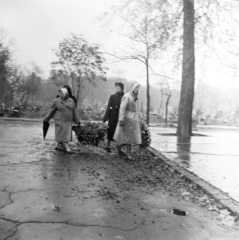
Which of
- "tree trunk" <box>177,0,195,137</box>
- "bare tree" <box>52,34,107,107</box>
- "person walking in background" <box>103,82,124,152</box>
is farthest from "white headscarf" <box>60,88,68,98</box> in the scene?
"bare tree" <box>52,34,107,107</box>

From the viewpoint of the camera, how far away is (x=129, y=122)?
24.8ft

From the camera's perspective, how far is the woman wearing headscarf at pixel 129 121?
24.5ft

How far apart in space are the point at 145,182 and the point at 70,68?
971 inches

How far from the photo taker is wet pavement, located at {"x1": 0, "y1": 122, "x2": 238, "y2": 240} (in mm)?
3145

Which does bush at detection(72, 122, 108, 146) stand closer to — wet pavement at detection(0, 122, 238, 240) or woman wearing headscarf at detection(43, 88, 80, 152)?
woman wearing headscarf at detection(43, 88, 80, 152)

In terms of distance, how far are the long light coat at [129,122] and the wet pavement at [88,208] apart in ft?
4.41

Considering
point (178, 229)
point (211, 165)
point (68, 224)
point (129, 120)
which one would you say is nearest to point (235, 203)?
point (178, 229)

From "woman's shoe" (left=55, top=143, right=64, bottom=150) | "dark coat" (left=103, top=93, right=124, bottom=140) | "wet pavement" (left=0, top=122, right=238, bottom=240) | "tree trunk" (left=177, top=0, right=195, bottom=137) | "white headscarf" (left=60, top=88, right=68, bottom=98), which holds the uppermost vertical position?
"tree trunk" (left=177, top=0, right=195, bottom=137)

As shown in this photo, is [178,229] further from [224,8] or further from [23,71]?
[23,71]

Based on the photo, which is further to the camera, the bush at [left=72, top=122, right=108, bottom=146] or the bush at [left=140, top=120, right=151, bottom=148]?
the bush at [left=140, top=120, right=151, bottom=148]

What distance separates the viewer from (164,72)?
100 feet

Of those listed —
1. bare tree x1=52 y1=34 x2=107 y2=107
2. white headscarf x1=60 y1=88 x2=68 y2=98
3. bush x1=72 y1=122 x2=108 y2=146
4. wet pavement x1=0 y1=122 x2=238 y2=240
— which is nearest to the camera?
wet pavement x1=0 y1=122 x2=238 y2=240

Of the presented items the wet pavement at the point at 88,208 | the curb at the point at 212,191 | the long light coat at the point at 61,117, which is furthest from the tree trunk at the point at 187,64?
the wet pavement at the point at 88,208

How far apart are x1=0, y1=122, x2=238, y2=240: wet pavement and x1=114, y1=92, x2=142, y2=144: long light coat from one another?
1.34 metres
